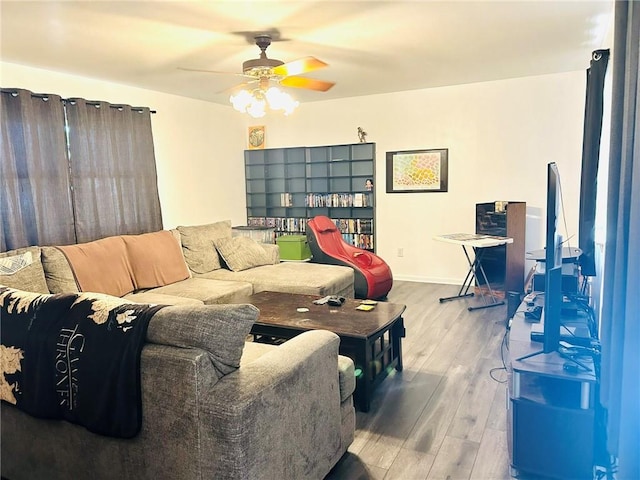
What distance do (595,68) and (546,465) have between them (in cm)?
277

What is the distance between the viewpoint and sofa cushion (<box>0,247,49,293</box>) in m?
3.12

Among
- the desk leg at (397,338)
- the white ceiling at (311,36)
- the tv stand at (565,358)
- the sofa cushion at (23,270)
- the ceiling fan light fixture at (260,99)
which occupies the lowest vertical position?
the desk leg at (397,338)

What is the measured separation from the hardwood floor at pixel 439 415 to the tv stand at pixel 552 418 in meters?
0.17

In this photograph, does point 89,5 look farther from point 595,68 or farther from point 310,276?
point 595,68

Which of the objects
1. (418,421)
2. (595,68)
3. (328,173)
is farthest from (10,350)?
(328,173)

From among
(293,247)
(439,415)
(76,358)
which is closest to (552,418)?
(439,415)

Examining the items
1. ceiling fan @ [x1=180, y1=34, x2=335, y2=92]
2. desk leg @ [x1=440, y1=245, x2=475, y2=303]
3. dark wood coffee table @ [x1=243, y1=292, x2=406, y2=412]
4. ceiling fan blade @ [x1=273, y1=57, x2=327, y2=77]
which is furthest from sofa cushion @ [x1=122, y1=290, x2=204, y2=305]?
desk leg @ [x1=440, y1=245, x2=475, y2=303]

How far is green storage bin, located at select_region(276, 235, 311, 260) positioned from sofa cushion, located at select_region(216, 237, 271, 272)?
41.4 inches

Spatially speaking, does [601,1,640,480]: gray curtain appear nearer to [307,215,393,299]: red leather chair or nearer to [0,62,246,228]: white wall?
[307,215,393,299]: red leather chair

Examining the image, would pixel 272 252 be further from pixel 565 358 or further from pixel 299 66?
pixel 565 358

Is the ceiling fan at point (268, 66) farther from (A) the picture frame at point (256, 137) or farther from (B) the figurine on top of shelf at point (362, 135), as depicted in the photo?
(A) the picture frame at point (256, 137)

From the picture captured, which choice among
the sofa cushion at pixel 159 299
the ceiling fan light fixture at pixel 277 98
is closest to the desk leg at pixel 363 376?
the sofa cushion at pixel 159 299

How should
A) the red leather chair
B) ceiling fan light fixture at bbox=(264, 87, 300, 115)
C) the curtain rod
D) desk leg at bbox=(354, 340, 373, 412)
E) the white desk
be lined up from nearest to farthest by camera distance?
desk leg at bbox=(354, 340, 373, 412), ceiling fan light fixture at bbox=(264, 87, 300, 115), the curtain rod, the white desk, the red leather chair

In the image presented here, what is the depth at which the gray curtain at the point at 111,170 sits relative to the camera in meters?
4.18
